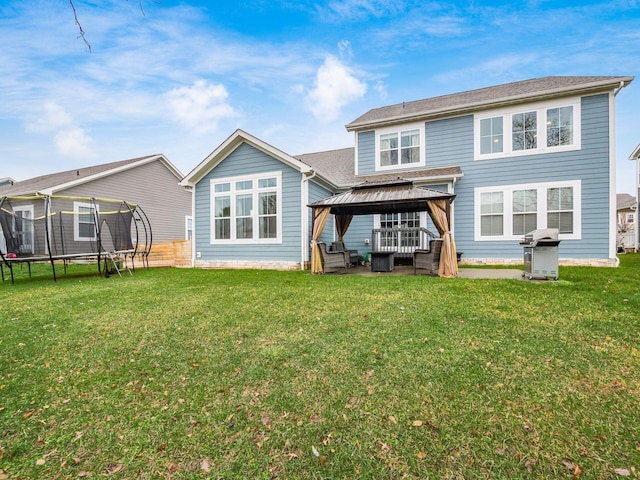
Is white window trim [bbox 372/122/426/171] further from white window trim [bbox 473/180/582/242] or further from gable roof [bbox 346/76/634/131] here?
white window trim [bbox 473/180/582/242]

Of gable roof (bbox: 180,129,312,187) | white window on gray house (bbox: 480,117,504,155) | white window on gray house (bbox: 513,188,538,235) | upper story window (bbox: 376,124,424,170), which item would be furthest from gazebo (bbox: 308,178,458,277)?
white window on gray house (bbox: 480,117,504,155)

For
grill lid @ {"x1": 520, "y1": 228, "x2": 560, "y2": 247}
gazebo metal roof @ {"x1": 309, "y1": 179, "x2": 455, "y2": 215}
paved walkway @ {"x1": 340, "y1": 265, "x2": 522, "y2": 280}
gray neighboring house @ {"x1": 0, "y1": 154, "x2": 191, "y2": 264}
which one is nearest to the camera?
grill lid @ {"x1": 520, "y1": 228, "x2": 560, "y2": 247}

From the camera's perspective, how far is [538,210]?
9.80 m

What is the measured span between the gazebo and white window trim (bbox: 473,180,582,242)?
6.75 feet

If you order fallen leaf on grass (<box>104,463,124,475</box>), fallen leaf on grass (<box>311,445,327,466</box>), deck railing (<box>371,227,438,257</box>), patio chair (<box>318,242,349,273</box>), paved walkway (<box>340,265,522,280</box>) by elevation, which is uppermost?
deck railing (<box>371,227,438,257</box>)

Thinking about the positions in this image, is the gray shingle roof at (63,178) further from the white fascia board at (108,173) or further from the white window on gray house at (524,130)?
the white window on gray house at (524,130)

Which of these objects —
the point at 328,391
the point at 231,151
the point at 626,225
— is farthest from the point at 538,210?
the point at 626,225

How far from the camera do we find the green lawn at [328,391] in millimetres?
1786

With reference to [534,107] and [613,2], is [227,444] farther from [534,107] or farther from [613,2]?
[613,2]

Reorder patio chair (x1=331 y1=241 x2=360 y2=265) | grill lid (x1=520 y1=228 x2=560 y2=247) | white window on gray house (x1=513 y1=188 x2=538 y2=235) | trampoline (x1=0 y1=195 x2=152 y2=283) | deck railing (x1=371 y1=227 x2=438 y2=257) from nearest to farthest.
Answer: grill lid (x1=520 y1=228 x2=560 y2=247) < trampoline (x1=0 y1=195 x2=152 y2=283) < white window on gray house (x1=513 y1=188 x2=538 y2=235) < patio chair (x1=331 y1=241 x2=360 y2=265) < deck railing (x1=371 y1=227 x2=438 y2=257)

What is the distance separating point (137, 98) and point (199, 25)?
757 centimetres

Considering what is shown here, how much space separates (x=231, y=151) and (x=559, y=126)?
37.3 feet

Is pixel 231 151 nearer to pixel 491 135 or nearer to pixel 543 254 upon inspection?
pixel 491 135

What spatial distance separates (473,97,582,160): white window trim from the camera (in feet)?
30.9
